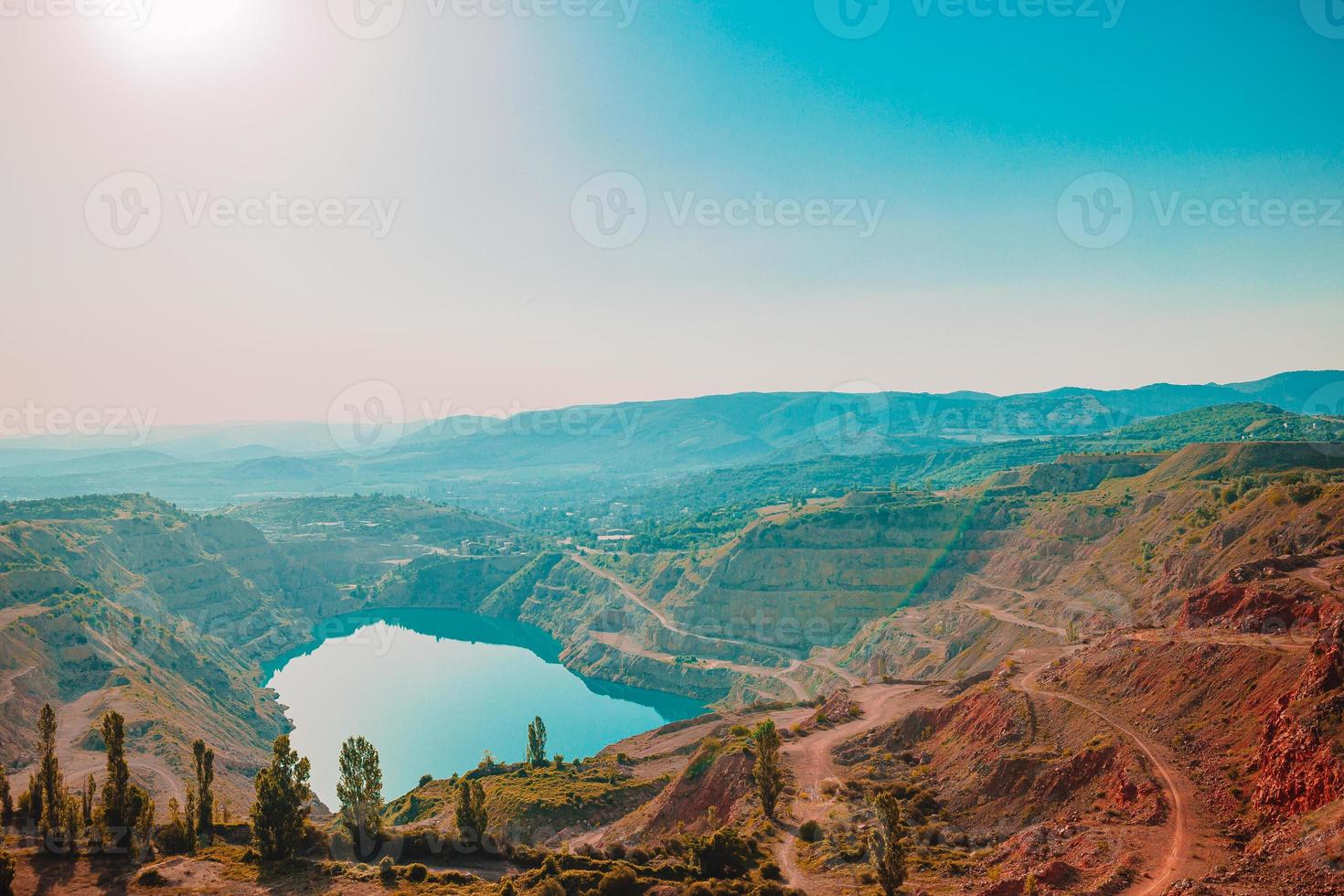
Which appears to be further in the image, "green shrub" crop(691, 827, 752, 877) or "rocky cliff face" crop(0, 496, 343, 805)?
"rocky cliff face" crop(0, 496, 343, 805)

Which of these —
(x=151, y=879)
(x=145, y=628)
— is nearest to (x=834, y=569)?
(x=145, y=628)

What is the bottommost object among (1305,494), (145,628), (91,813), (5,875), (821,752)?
(145,628)

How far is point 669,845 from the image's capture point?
37750 millimetres

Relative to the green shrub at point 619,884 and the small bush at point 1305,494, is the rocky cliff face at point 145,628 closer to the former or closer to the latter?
the green shrub at point 619,884

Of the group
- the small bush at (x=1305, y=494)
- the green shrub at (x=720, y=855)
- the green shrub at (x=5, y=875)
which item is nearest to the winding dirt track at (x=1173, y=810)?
the green shrub at (x=720, y=855)

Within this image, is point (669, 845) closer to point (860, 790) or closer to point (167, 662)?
point (860, 790)

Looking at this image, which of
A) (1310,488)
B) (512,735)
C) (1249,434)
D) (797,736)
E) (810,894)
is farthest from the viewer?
(1249,434)

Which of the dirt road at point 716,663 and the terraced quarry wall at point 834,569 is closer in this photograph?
the dirt road at point 716,663

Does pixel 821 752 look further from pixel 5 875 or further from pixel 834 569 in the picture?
pixel 834 569

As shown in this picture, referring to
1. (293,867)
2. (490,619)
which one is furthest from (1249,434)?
(293,867)

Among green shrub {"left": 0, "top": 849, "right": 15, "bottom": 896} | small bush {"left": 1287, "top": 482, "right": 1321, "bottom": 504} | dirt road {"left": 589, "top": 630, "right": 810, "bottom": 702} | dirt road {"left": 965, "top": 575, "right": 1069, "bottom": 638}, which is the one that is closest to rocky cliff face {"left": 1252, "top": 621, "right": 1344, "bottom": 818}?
green shrub {"left": 0, "top": 849, "right": 15, "bottom": 896}

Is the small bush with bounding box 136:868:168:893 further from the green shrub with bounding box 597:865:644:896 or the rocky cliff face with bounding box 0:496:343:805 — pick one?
the rocky cliff face with bounding box 0:496:343:805

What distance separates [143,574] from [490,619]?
208ft

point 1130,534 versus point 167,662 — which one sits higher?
point 1130,534
